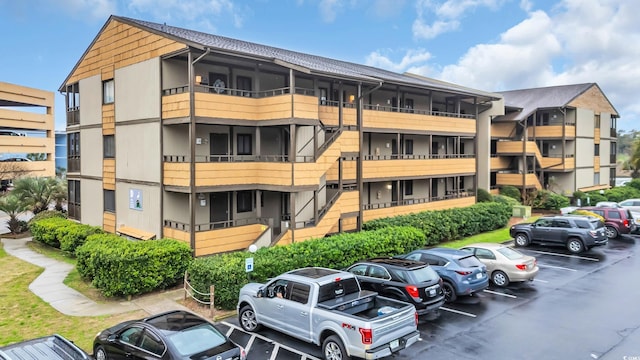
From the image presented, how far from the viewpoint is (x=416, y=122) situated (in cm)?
2728

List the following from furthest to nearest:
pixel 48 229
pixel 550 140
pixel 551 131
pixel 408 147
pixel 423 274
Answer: pixel 550 140, pixel 551 131, pixel 408 147, pixel 48 229, pixel 423 274

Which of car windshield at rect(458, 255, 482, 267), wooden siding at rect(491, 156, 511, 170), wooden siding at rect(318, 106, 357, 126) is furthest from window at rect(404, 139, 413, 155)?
car windshield at rect(458, 255, 482, 267)

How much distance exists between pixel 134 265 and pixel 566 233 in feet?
66.0

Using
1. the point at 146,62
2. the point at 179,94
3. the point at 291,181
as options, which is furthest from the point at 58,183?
the point at 291,181

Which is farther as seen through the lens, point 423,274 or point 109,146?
point 109,146

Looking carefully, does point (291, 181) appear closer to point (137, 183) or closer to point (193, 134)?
point (193, 134)

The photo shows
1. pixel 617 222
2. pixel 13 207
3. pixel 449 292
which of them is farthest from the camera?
pixel 13 207

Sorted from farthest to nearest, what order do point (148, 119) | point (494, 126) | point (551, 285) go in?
point (494, 126), point (148, 119), point (551, 285)

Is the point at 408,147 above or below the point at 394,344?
above

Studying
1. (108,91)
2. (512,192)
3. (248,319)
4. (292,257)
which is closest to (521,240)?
(512,192)

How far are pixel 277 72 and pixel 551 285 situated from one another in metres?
14.8

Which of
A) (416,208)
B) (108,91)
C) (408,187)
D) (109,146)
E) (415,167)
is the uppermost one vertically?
(108,91)

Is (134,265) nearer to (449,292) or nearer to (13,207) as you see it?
(449,292)

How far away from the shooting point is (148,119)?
19.8 metres
